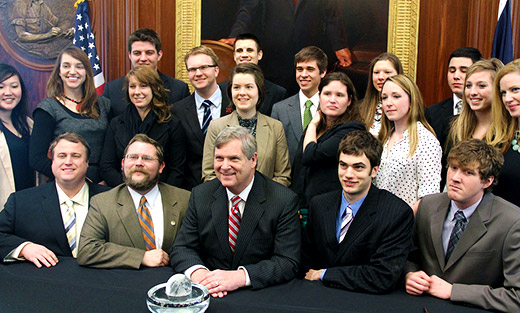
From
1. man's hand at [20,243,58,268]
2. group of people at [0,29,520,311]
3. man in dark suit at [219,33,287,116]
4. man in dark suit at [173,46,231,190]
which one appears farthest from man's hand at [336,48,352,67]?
man's hand at [20,243,58,268]

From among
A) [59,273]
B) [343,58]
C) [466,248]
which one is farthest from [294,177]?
[343,58]

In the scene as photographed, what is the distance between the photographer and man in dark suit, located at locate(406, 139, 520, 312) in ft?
8.04

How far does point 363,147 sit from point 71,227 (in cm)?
189

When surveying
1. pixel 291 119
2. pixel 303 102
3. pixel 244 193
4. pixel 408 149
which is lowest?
pixel 244 193

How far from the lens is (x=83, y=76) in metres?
4.00

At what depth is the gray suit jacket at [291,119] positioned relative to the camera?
397 cm

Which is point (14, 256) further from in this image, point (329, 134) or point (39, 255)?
point (329, 134)

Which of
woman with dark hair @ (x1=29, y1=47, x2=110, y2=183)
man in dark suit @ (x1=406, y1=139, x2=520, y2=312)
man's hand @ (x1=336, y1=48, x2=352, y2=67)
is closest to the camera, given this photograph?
man in dark suit @ (x1=406, y1=139, x2=520, y2=312)

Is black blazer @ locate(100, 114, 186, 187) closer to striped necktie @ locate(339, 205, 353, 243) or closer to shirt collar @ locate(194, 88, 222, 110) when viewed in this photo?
shirt collar @ locate(194, 88, 222, 110)

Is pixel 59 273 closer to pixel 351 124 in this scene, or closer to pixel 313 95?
pixel 351 124

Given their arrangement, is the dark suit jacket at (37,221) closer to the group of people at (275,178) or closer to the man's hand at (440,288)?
the group of people at (275,178)

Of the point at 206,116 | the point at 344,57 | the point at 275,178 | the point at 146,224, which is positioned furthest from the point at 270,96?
the point at 146,224

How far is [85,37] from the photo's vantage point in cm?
556

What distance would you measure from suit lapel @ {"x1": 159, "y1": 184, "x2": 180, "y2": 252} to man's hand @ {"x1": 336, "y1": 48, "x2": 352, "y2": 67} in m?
2.84
